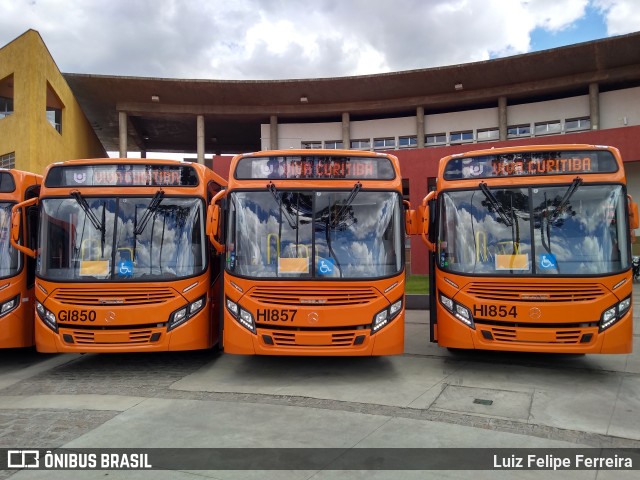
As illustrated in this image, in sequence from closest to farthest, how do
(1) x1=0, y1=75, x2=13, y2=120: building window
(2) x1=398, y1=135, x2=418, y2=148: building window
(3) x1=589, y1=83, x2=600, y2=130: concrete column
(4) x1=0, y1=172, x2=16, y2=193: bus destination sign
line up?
(4) x1=0, y1=172, x2=16, y2=193: bus destination sign, (1) x1=0, y1=75, x2=13, y2=120: building window, (3) x1=589, y1=83, x2=600, y2=130: concrete column, (2) x1=398, y1=135, x2=418, y2=148: building window

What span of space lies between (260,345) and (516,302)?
11.0 feet

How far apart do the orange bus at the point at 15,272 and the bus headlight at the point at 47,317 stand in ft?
2.62

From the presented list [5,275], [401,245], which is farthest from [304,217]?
[5,275]

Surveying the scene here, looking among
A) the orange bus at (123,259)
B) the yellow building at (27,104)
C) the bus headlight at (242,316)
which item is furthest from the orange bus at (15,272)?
the yellow building at (27,104)

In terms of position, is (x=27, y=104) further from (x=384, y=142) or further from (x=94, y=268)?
(x=384, y=142)

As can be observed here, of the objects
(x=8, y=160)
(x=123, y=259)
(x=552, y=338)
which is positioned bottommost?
(x=552, y=338)

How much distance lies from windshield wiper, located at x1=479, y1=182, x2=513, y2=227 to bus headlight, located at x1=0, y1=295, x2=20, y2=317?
6940mm

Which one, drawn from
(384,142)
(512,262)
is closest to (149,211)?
(512,262)

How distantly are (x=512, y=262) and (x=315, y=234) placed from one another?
8.63ft

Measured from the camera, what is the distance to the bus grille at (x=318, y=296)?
6445 millimetres

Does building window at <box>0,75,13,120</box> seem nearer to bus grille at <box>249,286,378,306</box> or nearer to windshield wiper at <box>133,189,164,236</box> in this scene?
windshield wiper at <box>133,189,164,236</box>

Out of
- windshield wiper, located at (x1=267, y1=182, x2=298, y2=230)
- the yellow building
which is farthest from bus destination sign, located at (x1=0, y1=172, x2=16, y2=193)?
the yellow building

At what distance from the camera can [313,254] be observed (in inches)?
260

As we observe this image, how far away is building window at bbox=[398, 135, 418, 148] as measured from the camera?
30.6 m
